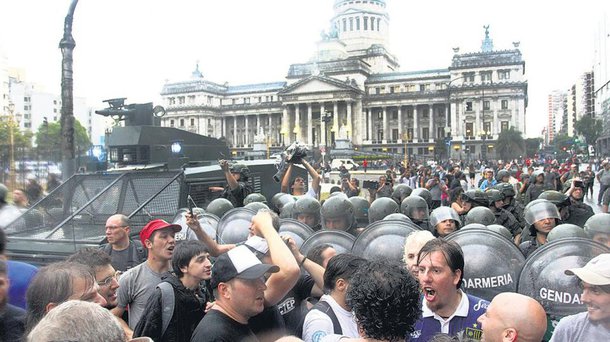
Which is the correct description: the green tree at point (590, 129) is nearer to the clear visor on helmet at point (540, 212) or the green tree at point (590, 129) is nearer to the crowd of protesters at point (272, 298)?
the clear visor on helmet at point (540, 212)

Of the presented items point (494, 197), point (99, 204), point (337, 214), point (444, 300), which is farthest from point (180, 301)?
point (494, 197)

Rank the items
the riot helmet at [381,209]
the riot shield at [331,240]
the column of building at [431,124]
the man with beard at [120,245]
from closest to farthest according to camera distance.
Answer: the riot shield at [331,240] < the man with beard at [120,245] < the riot helmet at [381,209] < the column of building at [431,124]

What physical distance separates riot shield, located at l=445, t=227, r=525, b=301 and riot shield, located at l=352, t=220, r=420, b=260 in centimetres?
79

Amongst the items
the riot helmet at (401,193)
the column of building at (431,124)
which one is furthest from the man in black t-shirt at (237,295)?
the column of building at (431,124)

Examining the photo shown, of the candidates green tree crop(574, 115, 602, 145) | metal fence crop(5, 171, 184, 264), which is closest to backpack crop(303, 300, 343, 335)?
metal fence crop(5, 171, 184, 264)

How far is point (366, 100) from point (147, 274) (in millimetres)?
87772

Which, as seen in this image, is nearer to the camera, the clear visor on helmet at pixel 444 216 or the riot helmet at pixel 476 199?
the clear visor on helmet at pixel 444 216

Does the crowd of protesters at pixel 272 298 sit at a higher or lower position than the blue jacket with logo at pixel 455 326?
higher

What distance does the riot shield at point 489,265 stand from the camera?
13.5 feet

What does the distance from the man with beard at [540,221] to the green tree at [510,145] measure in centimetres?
6338

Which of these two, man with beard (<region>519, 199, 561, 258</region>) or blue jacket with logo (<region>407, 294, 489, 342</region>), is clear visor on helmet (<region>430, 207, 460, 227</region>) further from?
blue jacket with logo (<region>407, 294, 489, 342</region>)

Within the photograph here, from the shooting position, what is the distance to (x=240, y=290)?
117 inches

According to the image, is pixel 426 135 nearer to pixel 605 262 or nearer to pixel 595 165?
pixel 595 165

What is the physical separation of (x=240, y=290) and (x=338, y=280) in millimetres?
718
